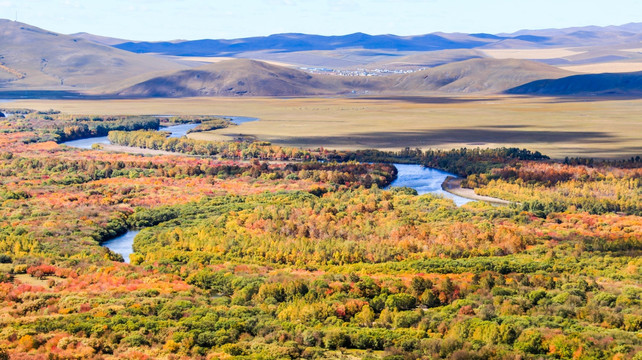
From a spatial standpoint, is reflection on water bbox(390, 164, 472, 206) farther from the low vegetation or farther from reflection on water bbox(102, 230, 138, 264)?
reflection on water bbox(102, 230, 138, 264)

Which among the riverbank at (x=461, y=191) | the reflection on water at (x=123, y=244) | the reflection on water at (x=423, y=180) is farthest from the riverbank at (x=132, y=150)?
the reflection on water at (x=123, y=244)

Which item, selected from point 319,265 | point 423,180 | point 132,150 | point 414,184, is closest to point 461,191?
point 414,184

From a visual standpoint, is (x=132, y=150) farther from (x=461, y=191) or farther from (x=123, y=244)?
(x=123, y=244)

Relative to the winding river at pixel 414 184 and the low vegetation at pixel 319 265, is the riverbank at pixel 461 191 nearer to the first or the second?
the winding river at pixel 414 184

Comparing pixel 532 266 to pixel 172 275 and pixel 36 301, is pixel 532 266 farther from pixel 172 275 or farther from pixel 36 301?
pixel 36 301

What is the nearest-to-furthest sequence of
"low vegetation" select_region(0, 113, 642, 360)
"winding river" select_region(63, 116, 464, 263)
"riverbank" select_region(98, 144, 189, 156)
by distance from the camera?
"low vegetation" select_region(0, 113, 642, 360)
"winding river" select_region(63, 116, 464, 263)
"riverbank" select_region(98, 144, 189, 156)

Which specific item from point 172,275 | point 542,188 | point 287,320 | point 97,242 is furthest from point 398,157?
point 287,320

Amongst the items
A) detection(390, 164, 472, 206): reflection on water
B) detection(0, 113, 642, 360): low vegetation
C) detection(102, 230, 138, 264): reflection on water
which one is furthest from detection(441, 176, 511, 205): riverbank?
detection(102, 230, 138, 264): reflection on water
